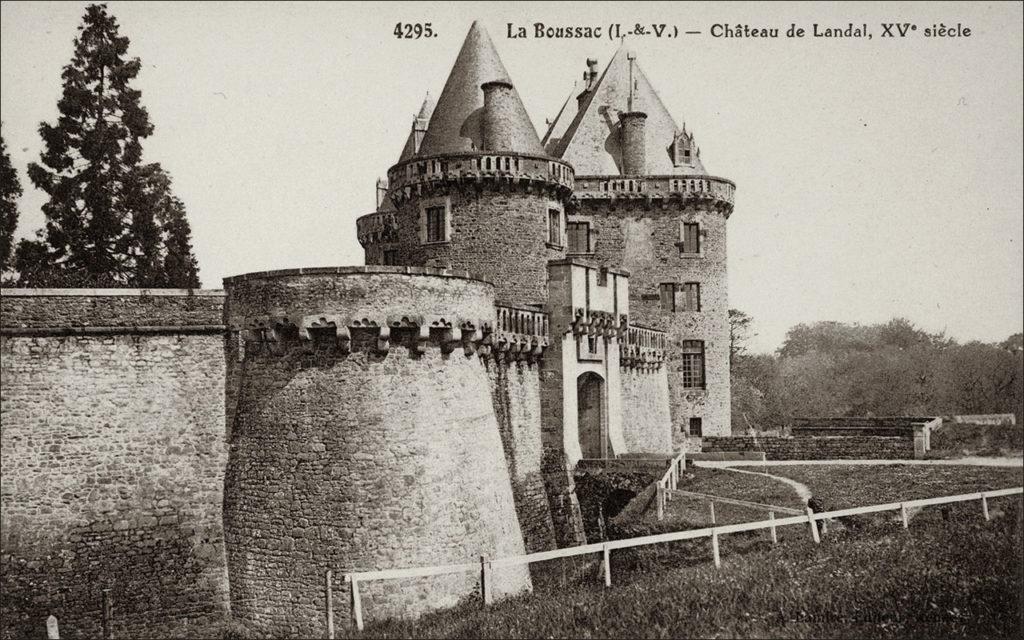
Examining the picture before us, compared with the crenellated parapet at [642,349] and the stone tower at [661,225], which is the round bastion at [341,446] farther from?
the stone tower at [661,225]

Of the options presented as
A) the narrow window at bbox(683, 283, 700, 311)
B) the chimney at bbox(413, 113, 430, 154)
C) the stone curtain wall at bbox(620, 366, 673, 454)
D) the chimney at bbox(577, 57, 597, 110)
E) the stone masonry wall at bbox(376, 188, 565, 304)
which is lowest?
the stone curtain wall at bbox(620, 366, 673, 454)

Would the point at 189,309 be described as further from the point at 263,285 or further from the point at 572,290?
the point at 572,290

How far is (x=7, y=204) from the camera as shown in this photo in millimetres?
29875

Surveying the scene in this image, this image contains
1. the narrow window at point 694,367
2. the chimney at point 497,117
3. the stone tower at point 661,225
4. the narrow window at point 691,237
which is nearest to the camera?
the chimney at point 497,117

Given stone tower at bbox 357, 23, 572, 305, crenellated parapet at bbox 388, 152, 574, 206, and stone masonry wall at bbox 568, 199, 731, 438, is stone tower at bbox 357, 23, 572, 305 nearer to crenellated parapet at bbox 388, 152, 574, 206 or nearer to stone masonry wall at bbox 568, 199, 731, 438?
crenellated parapet at bbox 388, 152, 574, 206

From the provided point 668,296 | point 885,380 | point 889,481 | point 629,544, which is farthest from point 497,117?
point 885,380

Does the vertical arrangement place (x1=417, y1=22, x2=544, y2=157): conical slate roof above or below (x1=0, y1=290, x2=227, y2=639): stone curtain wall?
above

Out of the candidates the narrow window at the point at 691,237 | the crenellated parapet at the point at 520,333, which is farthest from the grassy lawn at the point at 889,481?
the narrow window at the point at 691,237

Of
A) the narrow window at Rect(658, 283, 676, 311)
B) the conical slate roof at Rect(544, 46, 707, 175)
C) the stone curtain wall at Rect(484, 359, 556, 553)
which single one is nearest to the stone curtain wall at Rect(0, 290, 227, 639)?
the stone curtain wall at Rect(484, 359, 556, 553)

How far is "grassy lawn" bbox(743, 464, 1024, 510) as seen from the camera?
76.0 ft

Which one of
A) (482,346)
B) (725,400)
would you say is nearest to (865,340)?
(725,400)

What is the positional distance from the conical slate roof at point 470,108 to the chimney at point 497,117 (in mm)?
309

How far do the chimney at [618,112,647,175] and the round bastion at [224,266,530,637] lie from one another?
18.5 meters

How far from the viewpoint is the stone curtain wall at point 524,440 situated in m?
27.9
